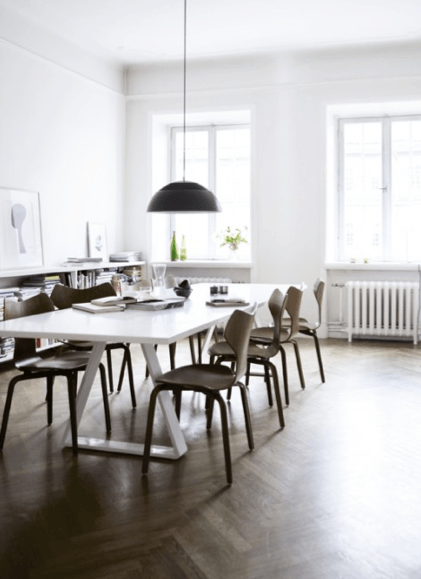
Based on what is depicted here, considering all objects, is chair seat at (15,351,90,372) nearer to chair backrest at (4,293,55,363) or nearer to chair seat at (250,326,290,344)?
chair backrest at (4,293,55,363)

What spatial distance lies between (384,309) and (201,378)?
468cm

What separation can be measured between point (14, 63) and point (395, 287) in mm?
4719

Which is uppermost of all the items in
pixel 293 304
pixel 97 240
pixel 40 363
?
pixel 97 240

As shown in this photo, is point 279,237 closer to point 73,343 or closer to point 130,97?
point 130,97

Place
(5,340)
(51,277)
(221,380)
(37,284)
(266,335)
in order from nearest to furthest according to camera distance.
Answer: (221,380)
(266,335)
(5,340)
(37,284)
(51,277)

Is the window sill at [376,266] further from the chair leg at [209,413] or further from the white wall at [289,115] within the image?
the chair leg at [209,413]

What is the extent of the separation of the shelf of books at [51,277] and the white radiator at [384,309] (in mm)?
2683

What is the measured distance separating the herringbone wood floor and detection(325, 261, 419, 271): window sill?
10.3 ft

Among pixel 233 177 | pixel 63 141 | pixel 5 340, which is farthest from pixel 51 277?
pixel 233 177

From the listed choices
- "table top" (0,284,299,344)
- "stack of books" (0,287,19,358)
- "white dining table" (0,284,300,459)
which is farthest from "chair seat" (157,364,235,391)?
"stack of books" (0,287,19,358)

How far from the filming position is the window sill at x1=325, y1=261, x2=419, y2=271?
25.2ft

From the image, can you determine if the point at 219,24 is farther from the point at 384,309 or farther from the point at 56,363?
the point at 56,363

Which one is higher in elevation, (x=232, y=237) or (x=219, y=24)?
(x=219, y=24)

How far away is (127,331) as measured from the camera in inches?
128
